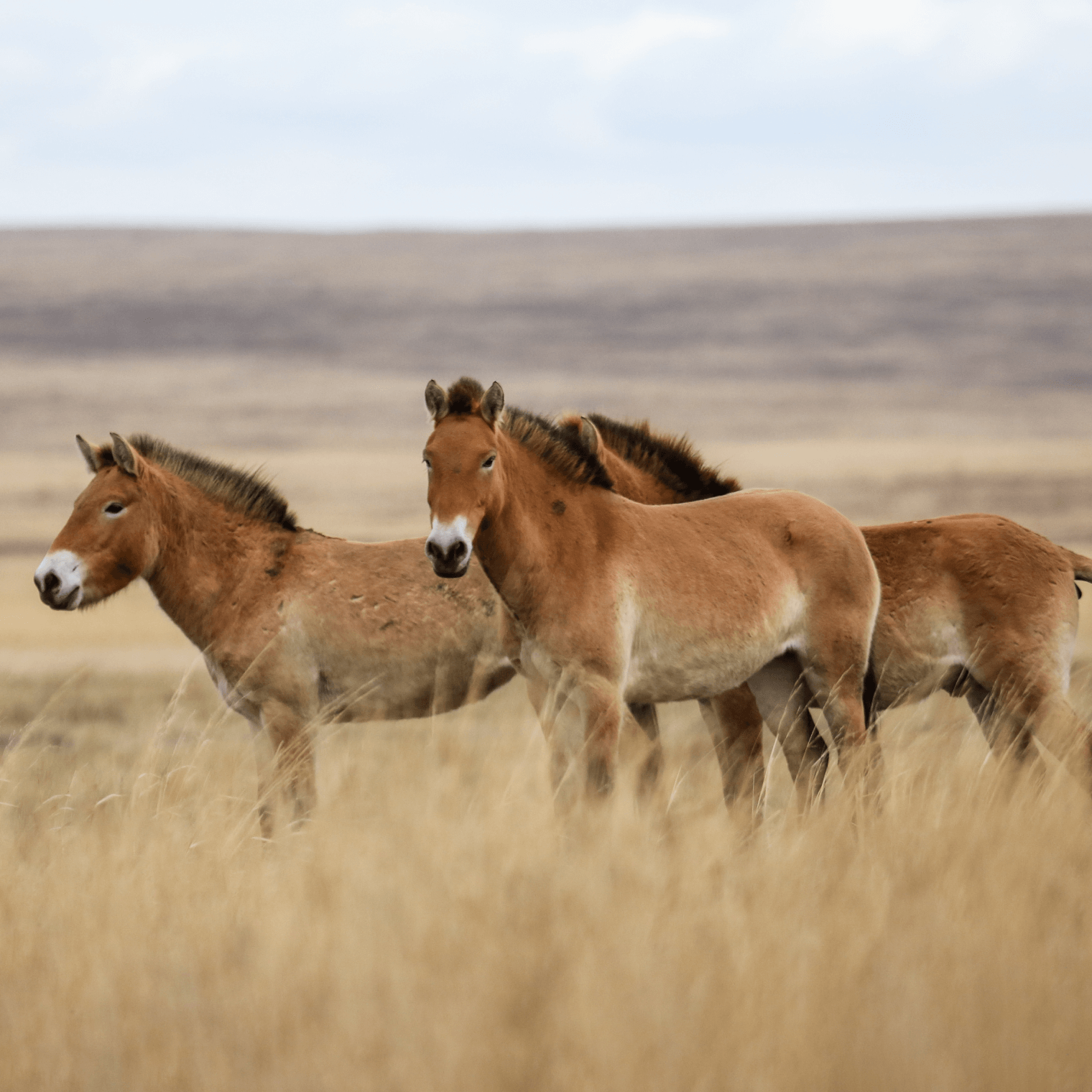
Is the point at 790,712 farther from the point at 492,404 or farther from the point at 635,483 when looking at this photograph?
the point at 492,404

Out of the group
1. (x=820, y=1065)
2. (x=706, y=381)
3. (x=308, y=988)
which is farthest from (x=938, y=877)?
(x=706, y=381)

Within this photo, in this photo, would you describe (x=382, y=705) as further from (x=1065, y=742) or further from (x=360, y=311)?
(x=360, y=311)

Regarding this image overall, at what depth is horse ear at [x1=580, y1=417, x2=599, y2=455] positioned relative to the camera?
252 inches

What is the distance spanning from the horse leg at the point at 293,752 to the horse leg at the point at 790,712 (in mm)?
2194

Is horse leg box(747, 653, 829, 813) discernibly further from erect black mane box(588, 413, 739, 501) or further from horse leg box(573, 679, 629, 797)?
horse leg box(573, 679, 629, 797)

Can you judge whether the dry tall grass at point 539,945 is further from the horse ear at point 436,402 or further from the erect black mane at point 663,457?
the erect black mane at point 663,457

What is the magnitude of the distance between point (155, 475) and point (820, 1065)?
488cm

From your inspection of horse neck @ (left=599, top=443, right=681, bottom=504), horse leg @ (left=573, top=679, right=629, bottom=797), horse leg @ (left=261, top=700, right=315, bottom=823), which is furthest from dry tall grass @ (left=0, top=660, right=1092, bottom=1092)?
horse neck @ (left=599, top=443, right=681, bottom=504)

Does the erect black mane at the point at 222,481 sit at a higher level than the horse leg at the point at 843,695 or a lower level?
higher

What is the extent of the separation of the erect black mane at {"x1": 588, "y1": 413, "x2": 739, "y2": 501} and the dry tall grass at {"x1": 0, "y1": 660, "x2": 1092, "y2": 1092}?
2.19 m

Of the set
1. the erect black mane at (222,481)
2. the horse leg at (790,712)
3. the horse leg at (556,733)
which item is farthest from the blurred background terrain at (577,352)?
the horse leg at (556,733)

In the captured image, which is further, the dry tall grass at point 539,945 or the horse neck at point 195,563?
the horse neck at point 195,563

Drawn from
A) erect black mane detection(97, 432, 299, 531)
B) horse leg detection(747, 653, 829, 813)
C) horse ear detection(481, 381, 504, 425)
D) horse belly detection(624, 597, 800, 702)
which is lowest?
horse leg detection(747, 653, 829, 813)

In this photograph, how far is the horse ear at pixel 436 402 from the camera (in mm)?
5562
